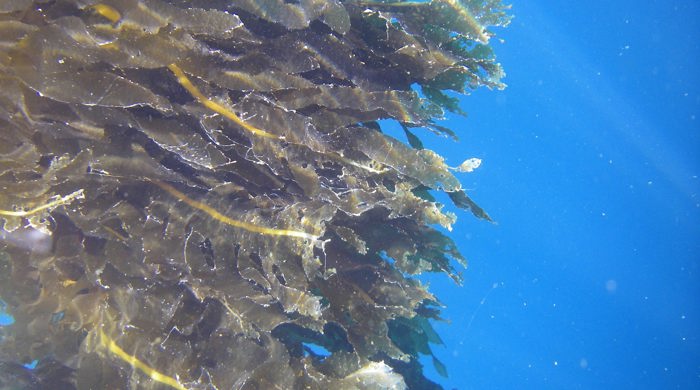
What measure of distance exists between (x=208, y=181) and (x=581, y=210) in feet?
186

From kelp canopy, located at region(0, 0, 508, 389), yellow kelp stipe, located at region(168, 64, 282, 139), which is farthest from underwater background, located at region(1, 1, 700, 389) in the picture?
yellow kelp stipe, located at region(168, 64, 282, 139)

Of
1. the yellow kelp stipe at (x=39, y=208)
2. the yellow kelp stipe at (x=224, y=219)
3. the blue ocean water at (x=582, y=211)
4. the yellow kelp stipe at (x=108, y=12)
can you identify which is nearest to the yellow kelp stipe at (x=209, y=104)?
the yellow kelp stipe at (x=108, y=12)

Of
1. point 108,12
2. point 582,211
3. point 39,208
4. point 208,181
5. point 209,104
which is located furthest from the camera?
point 582,211

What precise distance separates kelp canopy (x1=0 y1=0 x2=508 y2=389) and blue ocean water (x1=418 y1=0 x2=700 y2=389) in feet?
116

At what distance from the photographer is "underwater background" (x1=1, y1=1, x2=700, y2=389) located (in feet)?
125

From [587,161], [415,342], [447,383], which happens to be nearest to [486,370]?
[447,383]

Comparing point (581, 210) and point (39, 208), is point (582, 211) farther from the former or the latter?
point (39, 208)

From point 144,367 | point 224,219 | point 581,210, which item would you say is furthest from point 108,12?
point 581,210

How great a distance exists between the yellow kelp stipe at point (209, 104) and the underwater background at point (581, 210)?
117 ft

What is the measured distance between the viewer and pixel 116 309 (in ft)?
6.33

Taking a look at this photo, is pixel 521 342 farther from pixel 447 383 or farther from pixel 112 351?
pixel 112 351

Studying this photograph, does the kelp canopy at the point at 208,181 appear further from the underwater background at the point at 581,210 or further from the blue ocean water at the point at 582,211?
the blue ocean water at the point at 582,211

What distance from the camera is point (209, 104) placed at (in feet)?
5.70

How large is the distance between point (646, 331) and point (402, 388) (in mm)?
67676
